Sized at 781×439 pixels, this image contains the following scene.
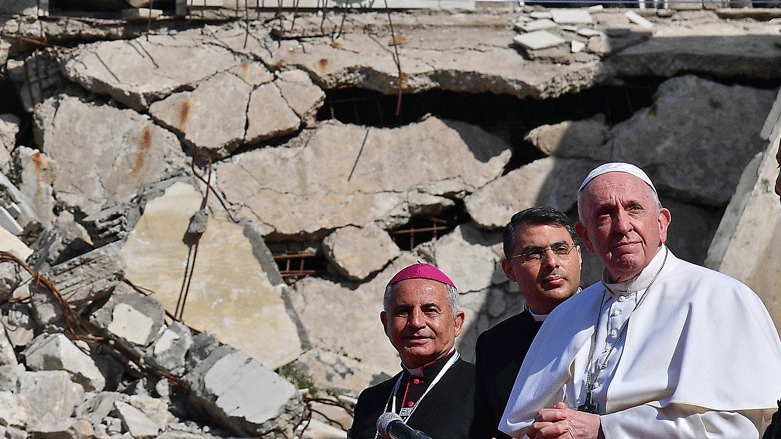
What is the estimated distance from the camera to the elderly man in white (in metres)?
2.02

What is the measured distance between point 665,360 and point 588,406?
0.23 m

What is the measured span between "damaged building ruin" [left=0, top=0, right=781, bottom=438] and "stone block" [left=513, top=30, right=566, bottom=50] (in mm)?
23

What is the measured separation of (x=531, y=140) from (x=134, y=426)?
11.0 ft

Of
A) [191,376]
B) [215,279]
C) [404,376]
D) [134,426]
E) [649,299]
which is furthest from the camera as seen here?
[215,279]

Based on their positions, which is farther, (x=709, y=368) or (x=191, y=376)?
(x=191, y=376)

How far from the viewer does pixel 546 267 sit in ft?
10.3

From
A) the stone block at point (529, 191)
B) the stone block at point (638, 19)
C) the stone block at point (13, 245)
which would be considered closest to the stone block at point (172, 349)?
the stone block at point (13, 245)

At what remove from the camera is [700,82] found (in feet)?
20.5

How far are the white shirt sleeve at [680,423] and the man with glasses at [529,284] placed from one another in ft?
3.10

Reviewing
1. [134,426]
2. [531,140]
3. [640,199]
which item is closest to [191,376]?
[134,426]

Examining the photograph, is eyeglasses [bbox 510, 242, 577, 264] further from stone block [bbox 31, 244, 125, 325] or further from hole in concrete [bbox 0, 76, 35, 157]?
hole in concrete [bbox 0, 76, 35, 157]

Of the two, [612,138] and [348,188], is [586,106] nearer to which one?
[612,138]

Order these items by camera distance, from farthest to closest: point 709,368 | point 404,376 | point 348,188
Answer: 1. point 348,188
2. point 404,376
3. point 709,368

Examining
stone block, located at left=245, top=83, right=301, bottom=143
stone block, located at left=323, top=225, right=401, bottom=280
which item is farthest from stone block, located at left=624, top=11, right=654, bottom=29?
stone block, located at left=245, top=83, right=301, bottom=143
